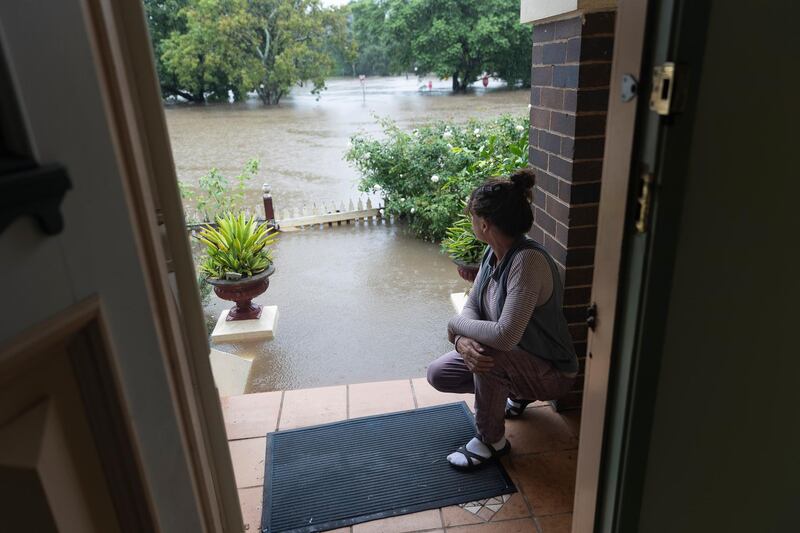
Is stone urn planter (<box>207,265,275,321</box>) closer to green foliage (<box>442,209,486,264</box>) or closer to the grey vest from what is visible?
green foliage (<box>442,209,486,264</box>)

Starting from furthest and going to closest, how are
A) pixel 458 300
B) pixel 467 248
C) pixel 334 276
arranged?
pixel 334 276
pixel 458 300
pixel 467 248

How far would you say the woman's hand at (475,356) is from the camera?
2004 mm

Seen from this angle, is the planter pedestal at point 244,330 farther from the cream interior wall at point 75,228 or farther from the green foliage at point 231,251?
the cream interior wall at point 75,228

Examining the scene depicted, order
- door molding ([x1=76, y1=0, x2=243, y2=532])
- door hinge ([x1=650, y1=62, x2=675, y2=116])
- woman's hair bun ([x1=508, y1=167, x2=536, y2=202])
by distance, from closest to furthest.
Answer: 1. door molding ([x1=76, y1=0, x2=243, y2=532])
2. door hinge ([x1=650, y1=62, x2=675, y2=116])
3. woman's hair bun ([x1=508, y1=167, x2=536, y2=202])

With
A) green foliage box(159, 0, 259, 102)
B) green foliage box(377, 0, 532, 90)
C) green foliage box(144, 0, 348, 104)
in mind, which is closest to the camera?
green foliage box(377, 0, 532, 90)

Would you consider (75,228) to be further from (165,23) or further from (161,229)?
(165,23)

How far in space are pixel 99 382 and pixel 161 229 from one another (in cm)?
45

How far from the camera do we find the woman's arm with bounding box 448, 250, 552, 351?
1.90 m

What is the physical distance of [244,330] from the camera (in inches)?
174

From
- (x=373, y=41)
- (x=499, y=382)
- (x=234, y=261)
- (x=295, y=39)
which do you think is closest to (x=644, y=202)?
(x=499, y=382)

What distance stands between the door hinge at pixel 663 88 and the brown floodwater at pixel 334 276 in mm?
3147

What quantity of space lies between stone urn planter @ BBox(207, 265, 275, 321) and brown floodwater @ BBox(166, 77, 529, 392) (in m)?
0.29

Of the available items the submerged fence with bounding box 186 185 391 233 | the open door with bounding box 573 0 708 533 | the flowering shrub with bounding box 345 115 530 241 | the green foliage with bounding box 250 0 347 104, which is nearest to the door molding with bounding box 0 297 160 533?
the open door with bounding box 573 0 708 533

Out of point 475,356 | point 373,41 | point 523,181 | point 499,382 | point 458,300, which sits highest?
point 373,41
